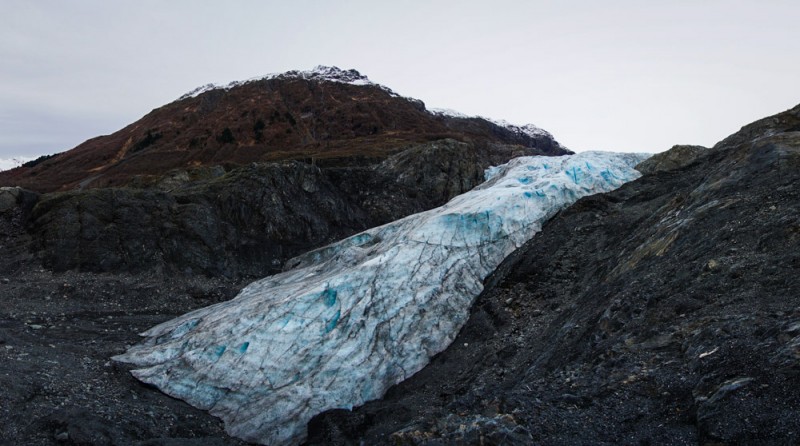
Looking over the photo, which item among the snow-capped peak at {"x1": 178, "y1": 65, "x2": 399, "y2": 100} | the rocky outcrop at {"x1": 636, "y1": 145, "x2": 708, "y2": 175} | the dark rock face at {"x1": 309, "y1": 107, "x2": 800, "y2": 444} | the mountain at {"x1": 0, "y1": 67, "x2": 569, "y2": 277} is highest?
the snow-capped peak at {"x1": 178, "y1": 65, "x2": 399, "y2": 100}

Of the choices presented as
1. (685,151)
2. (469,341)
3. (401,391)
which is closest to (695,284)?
(469,341)

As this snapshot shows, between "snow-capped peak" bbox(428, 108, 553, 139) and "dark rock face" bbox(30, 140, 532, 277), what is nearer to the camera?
"dark rock face" bbox(30, 140, 532, 277)

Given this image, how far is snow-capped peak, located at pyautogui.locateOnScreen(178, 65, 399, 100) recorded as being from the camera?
332ft

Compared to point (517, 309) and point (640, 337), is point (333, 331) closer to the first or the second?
point (517, 309)

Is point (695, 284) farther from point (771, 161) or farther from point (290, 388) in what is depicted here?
point (290, 388)

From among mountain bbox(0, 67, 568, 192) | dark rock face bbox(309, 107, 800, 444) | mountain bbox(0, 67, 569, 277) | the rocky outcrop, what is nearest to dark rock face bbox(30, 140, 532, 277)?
mountain bbox(0, 67, 569, 277)

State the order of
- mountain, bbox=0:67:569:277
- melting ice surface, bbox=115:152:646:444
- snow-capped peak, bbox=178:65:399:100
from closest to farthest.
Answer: melting ice surface, bbox=115:152:646:444
mountain, bbox=0:67:569:277
snow-capped peak, bbox=178:65:399:100

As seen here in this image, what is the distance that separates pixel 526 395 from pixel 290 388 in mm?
8596

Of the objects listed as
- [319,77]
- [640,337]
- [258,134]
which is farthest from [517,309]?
[319,77]

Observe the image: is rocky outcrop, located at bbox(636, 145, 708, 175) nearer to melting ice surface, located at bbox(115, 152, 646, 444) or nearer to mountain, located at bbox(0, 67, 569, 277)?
melting ice surface, located at bbox(115, 152, 646, 444)

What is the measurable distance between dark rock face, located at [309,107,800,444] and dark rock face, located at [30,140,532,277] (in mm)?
16734

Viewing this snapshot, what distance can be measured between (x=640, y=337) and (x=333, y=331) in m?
10.4

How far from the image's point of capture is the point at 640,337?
1045cm

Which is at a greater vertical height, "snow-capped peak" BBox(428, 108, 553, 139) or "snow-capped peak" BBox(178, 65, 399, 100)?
"snow-capped peak" BBox(178, 65, 399, 100)
